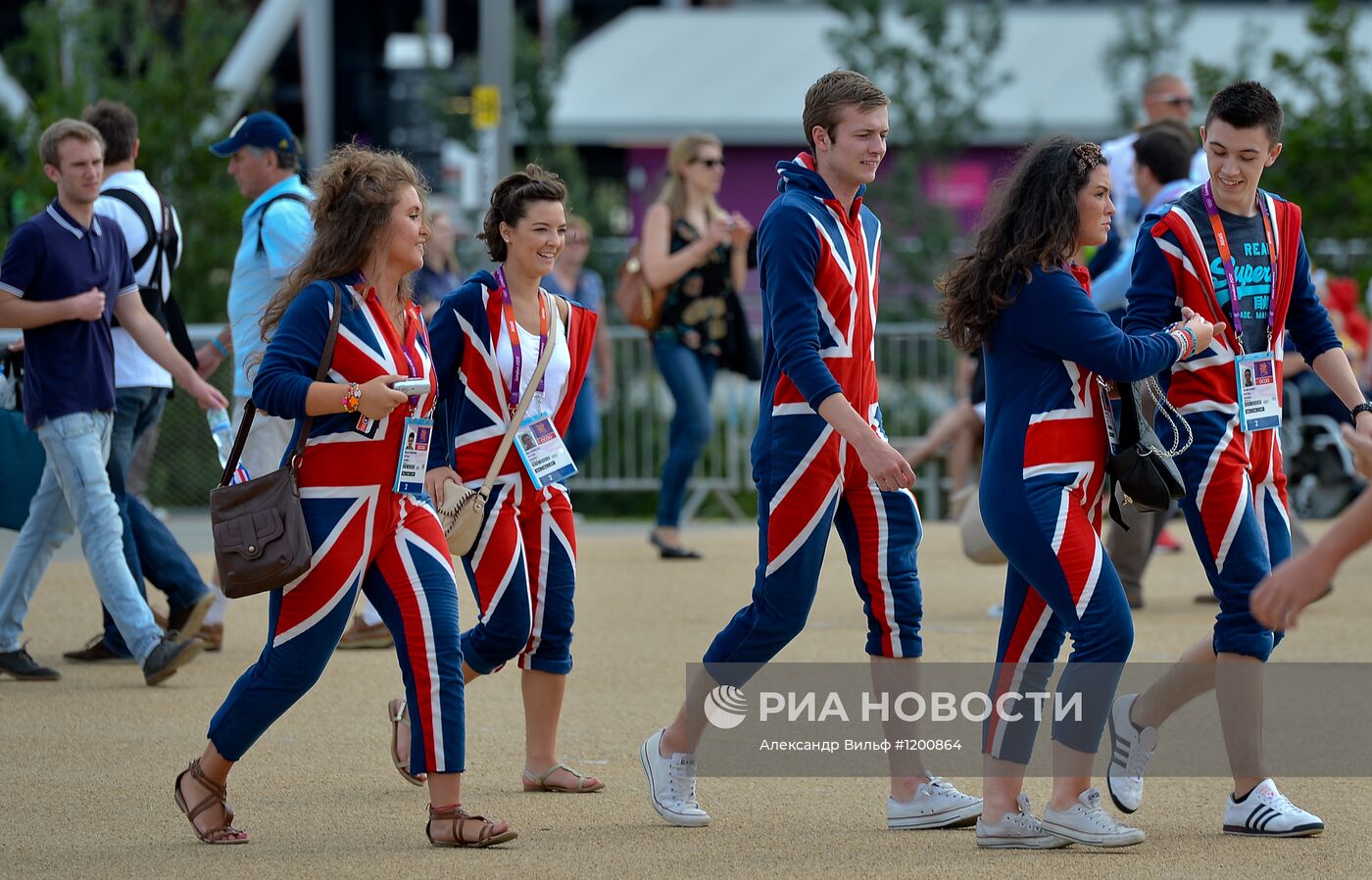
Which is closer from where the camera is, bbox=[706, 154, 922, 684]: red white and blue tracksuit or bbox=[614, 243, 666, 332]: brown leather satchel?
bbox=[706, 154, 922, 684]: red white and blue tracksuit

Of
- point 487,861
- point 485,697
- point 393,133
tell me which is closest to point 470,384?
point 487,861

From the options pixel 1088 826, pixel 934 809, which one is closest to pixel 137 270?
pixel 934 809

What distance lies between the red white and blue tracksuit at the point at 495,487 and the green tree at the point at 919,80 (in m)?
13.8

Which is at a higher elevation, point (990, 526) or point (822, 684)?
point (990, 526)

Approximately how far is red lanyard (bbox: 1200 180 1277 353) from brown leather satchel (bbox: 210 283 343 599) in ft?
7.71

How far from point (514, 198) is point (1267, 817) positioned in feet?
8.87

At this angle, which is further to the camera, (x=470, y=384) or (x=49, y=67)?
(x=49, y=67)

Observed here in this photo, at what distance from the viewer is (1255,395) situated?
17.2 ft

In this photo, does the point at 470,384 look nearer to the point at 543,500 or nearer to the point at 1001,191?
the point at 543,500

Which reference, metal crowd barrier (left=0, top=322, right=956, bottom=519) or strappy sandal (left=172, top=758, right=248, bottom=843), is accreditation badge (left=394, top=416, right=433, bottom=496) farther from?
metal crowd barrier (left=0, top=322, right=956, bottom=519)

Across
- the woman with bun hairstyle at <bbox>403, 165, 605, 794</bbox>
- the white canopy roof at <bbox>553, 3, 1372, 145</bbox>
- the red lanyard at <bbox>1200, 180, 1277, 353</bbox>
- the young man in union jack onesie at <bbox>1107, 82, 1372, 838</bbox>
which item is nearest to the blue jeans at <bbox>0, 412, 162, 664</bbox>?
the woman with bun hairstyle at <bbox>403, 165, 605, 794</bbox>

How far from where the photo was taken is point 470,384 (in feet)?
18.5

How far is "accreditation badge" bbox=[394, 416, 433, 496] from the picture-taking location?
5.02 meters

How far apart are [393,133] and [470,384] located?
47.7 ft
